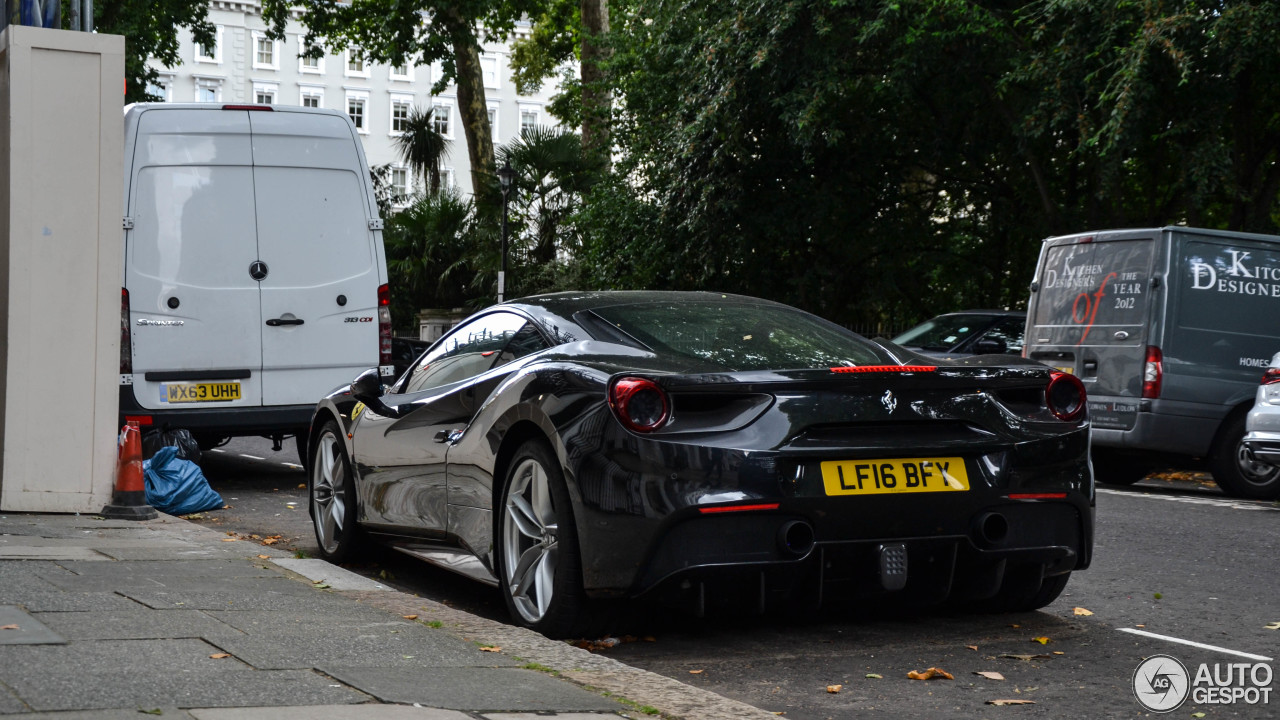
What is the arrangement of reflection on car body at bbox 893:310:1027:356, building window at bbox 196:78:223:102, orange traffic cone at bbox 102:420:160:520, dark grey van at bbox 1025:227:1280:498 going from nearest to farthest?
orange traffic cone at bbox 102:420:160:520
dark grey van at bbox 1025:227:1280:498
reflection on car body at bbox 893:310:1027:356
building window at bbox 196:78:223:102

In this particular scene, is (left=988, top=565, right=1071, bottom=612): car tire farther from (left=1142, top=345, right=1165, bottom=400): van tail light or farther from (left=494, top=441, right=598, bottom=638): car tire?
(left=1142, top=345, right=1165, bottom=400): van tail light

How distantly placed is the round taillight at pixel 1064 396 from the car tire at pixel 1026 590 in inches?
24.3

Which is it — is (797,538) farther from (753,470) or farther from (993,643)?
(993,643)

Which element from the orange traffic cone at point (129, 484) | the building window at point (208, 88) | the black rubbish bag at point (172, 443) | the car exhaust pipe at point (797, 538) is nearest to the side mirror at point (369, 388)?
the orange traffic cone at point (129, 484)

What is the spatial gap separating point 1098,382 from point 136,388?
24.2 ft

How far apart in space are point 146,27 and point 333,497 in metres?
26.0

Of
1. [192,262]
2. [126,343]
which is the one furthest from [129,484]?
[192,262]

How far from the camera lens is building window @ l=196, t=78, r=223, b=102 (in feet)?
261

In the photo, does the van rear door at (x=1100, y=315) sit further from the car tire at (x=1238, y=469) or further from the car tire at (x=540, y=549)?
the car tire at (x=540, y=549)

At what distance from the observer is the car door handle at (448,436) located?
18.9 feet

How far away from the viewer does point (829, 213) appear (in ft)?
78.1

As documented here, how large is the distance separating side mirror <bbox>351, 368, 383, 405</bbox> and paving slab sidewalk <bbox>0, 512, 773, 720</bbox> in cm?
101

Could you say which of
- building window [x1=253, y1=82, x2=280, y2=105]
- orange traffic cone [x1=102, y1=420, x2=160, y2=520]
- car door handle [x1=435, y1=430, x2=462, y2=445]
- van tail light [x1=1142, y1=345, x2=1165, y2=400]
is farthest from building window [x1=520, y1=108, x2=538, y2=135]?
car door handle [x1=435, y1=430, x2=462, y2=445]

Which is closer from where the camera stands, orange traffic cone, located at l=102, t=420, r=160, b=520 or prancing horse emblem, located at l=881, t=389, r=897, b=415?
prancing horse emblem, located at l=881, t=389, r=897, b=415
